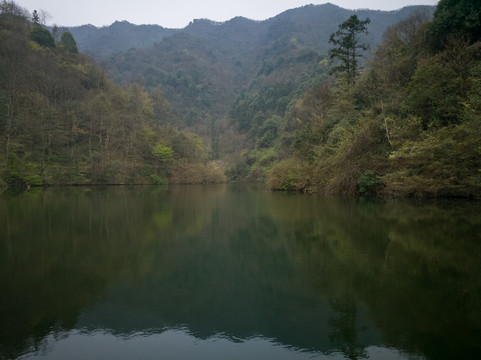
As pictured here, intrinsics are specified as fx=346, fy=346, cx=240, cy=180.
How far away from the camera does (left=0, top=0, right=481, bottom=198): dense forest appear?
694 inches

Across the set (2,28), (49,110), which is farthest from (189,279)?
(2,28)

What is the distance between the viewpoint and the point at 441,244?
743cm

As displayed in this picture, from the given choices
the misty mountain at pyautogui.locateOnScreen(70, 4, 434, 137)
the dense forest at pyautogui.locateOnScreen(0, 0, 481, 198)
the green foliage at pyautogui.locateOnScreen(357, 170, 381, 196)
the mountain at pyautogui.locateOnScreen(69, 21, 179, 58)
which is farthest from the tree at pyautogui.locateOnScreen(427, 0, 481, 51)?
the mountain at pyautogui.locateOnScreen(69, 21, 179, 58)

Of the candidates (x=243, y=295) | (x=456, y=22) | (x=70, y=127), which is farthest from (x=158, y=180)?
(x=243, y=295)

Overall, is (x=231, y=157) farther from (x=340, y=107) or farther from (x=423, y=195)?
(x=423, y=195)

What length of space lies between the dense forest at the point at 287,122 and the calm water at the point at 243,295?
10.3m

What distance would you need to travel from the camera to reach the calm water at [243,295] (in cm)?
346

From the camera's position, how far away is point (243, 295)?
4.85 meters

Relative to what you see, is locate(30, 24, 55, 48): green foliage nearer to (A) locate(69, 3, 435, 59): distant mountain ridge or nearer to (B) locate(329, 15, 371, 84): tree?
(B) locate(329, 15, 371, 84): tree

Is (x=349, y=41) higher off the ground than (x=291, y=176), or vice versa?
(x=349, y=41)

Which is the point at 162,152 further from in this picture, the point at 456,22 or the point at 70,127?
the point at 456,22

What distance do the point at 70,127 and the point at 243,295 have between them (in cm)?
4628

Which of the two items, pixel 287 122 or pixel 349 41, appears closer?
pixel 349 41

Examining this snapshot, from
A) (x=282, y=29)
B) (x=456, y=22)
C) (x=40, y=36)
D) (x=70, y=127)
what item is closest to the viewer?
(x=456, y=22)
